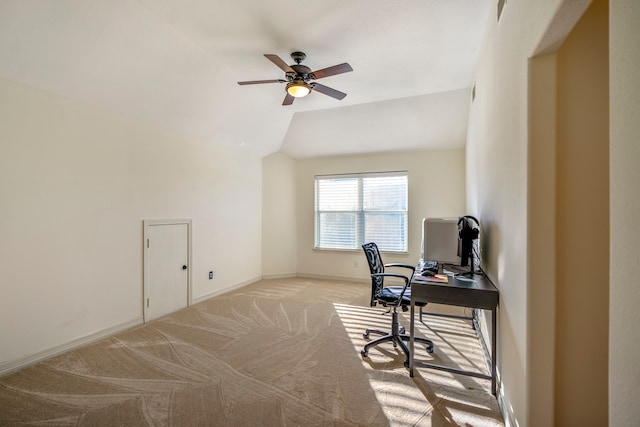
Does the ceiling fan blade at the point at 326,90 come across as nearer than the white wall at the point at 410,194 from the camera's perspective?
Yes

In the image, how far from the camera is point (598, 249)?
1512mm

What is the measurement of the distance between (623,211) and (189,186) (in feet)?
15.4

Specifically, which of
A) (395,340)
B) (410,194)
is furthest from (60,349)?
(410,194)

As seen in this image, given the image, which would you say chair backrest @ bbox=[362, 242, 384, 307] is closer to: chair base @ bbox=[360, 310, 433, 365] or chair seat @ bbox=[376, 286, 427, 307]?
chair seat @ bbox=[376, 286, 427, 307]

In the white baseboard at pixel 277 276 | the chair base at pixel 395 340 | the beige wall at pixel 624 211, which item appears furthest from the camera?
the white baseboard at pixel 277 276

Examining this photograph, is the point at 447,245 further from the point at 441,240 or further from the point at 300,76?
the point at 300,76

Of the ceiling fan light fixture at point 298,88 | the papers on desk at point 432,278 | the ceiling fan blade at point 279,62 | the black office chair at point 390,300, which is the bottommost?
the black office chair at point 390,300

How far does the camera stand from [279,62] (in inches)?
111

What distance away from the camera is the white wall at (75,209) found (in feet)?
8.80

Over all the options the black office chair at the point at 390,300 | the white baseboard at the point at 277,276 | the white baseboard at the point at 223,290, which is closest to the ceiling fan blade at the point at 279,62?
the black office chair at the point at 390,300

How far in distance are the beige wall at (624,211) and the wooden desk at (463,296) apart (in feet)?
5.08

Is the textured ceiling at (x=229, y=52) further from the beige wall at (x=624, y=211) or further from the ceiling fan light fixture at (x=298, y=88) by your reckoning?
the beige wall at (x=624, y=211)

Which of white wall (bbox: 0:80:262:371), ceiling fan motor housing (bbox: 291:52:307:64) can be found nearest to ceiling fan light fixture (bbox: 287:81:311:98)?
ceiling fan motor housing (bbox: 291:52:307:64)

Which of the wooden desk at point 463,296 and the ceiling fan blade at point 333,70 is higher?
the ceiling fan blade at point 333,70
